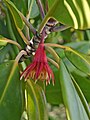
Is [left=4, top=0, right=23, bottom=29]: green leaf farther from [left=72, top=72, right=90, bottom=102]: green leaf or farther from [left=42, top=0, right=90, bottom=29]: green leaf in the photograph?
[left=72, top=72, right=90, bottom=102]: green leaf

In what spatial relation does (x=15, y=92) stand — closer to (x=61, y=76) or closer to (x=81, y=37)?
(x=61, y=76)

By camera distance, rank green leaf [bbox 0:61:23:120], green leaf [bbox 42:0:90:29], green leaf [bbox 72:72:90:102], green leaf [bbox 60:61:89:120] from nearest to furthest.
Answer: green leaf [bbox 42:0:90:29] < green leaf [bbox 60:61:89:120] < green leaf [bbox 0:61:23:120] < green leaf [bbox 72:72:90:102]

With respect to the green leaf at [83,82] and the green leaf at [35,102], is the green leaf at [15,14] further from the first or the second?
the green leaf at [83,82]

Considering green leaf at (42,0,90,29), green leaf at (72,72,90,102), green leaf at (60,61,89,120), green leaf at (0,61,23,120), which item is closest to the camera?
green leaf at (42,0,90,29)

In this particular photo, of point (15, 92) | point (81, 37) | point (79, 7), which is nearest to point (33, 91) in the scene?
point (15, 92)

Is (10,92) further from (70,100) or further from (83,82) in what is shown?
(83,82)

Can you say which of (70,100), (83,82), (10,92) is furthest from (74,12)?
(83,82)

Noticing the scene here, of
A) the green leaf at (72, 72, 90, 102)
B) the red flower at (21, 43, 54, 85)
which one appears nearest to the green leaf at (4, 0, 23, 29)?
the red flower at (21, 43, 54, 85)
